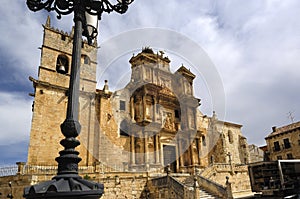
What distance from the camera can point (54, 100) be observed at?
15.3 meters

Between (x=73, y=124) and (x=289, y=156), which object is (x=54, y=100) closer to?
(x=73, y=124)

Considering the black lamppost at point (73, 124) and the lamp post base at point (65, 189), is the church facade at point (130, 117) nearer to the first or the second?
the black lamppost at point (73, 124)

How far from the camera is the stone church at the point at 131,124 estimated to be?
14.1 meters

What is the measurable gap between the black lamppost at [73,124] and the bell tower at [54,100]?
1221 cm

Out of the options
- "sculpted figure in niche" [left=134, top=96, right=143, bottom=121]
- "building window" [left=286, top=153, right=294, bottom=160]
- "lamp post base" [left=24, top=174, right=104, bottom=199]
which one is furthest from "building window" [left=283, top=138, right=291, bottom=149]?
"lamp post base" [left=24, top=174, right=104, bottom=199]

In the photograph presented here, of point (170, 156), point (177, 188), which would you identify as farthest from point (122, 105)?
point (177, 188)

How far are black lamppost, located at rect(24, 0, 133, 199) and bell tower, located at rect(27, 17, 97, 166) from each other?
12207 millimetres

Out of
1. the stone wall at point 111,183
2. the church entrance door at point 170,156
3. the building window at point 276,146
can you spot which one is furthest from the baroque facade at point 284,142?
the stone wall at point 111,183

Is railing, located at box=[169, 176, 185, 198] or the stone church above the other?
the stone church

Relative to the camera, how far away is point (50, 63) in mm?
16156

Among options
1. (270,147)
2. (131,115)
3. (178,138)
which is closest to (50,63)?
(131,115)

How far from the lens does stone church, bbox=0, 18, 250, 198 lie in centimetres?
1406

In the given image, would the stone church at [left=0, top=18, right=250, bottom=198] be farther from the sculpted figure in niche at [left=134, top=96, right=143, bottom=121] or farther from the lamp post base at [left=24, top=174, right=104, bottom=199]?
the lamp post base at [left=24, top=174, right=104, bottom=199]

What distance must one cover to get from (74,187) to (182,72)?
24.3 meters
